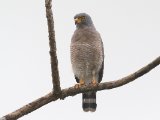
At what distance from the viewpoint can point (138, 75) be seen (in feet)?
12.4

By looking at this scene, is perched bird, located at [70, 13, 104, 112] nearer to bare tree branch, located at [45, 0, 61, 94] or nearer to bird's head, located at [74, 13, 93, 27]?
bird's head, located at [74, 13, 93, 27]

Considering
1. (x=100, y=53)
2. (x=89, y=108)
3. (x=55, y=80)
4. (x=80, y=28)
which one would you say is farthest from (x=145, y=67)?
(x=80, y=28)

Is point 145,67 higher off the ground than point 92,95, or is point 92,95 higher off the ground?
point 145,67

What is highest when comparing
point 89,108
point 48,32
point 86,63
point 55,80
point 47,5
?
point 47,5

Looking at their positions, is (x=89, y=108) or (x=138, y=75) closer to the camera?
(x=138, y=75)

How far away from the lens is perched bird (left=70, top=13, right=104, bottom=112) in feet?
27.9

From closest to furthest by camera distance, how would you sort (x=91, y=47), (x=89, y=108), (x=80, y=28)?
(x=89, y=108) → (x=91, y=47) → (x=80, y=28)

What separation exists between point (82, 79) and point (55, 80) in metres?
4.90

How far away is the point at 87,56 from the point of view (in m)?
8.56

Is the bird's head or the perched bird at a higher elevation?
the bird's head

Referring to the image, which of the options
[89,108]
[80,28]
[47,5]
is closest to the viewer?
[47,5]

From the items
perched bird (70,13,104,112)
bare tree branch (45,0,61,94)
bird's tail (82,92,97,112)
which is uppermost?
bare tree branch (45,0,61,94)

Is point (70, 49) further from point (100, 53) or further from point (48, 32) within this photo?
point (48, 32)

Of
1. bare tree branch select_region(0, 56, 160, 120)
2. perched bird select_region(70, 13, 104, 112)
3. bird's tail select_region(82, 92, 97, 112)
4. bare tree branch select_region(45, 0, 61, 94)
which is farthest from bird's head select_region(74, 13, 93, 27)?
bare tree branch select_region(45, 0, 61, 94)
